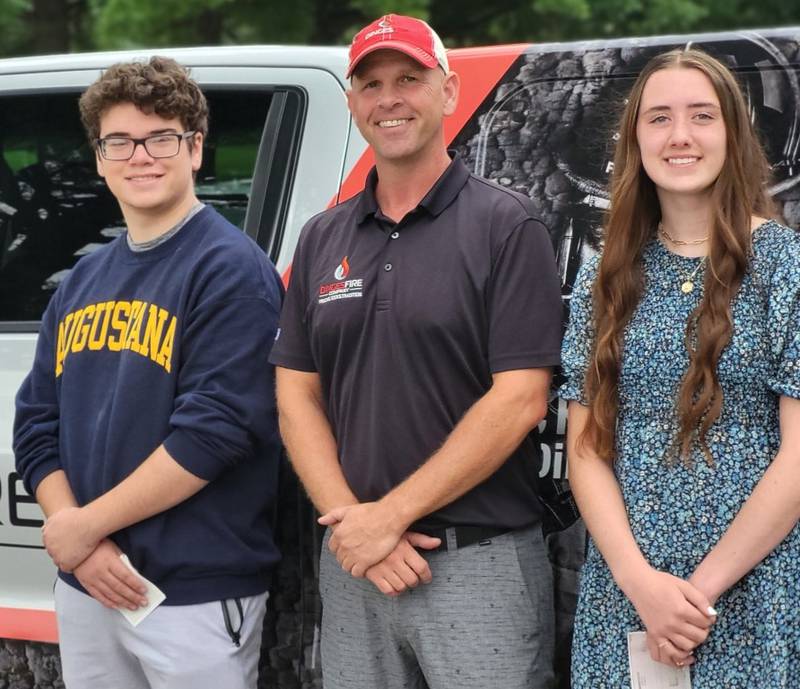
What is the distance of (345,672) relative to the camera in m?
2.27

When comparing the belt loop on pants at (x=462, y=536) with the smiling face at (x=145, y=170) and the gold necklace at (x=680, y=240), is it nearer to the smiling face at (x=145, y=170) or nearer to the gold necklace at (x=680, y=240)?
the gold necklace at (x=680, y=240)

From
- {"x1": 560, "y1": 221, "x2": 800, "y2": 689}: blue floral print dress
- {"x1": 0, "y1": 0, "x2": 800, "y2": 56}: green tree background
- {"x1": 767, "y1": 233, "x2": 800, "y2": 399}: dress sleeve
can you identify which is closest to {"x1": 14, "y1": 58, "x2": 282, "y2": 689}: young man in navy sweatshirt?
{"x1": 560, "y1": 221, "x2": 800, "y2": 689}: blue floral print dress

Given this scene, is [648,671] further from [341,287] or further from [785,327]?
[341,287]

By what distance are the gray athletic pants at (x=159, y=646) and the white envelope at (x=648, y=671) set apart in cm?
85

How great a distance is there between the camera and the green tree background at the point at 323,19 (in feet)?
36.1

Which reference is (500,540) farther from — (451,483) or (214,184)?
(214,184)

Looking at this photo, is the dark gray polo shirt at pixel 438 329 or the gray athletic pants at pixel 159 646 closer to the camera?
the dark gray polo shirt at pixel 438 329

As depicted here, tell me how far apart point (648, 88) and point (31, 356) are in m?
1.66

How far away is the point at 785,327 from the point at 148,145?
138 cm

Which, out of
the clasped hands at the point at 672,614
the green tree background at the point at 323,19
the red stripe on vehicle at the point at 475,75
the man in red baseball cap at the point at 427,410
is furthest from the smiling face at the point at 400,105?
the green tree background at the point at 323,19

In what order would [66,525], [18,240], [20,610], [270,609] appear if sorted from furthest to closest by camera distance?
[18,240] < [20,610] < [270,609] < [66,525]

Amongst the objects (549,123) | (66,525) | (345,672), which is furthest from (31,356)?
(549,123)

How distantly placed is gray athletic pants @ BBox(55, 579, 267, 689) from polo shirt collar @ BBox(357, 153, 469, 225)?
861 millimetres

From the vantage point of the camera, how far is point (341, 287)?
7.38ft
